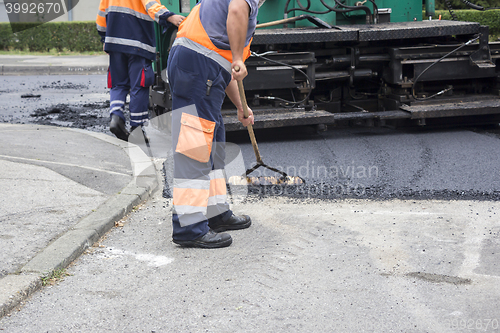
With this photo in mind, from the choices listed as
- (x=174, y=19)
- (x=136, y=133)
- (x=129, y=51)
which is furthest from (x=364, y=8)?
(x=136, y=133)

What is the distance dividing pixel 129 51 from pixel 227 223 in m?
2.79

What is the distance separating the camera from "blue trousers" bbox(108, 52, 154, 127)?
18.5 feet

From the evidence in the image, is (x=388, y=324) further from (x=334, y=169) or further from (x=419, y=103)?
(x=419, y=103)

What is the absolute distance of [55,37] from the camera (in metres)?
19.2

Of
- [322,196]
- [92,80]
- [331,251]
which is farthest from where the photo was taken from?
[92,80]

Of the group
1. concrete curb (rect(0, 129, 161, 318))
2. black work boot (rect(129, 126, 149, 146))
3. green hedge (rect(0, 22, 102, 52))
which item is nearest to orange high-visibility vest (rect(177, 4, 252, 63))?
concrete curb (rect(0, 129, 161, 318))

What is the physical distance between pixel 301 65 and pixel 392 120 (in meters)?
1.46

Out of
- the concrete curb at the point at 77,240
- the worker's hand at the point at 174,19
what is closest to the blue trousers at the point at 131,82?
the worker's hand at the point at 174,19

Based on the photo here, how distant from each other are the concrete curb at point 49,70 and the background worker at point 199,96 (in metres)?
11.5

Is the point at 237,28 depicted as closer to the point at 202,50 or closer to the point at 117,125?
the point at 202,50

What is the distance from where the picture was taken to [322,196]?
13.5ft

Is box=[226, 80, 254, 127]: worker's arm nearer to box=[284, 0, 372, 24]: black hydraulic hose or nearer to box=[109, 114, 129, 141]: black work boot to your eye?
box=[109, 114, 129, 141]: black work boot

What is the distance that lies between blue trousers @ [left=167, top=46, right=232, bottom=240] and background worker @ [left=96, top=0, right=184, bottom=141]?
2434 mm

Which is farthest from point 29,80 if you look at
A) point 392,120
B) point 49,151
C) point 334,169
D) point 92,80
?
point 334,169
